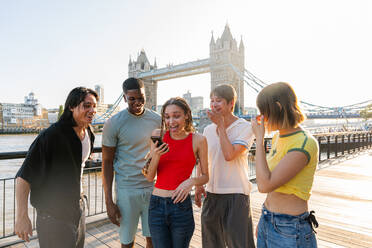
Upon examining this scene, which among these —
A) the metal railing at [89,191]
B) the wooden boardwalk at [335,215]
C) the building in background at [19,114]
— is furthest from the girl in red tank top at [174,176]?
the building in background at [19,114]

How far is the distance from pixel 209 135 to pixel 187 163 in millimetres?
463

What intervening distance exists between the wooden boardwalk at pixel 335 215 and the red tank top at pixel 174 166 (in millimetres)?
1388

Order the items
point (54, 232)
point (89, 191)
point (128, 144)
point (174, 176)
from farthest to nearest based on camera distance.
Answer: point (89, 191) → point (128, 144) → point (174, 176) → point (54, 232)

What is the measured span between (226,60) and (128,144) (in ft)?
177

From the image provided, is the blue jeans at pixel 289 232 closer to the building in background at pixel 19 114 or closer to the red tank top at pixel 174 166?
the red tank top at pixel 174 166

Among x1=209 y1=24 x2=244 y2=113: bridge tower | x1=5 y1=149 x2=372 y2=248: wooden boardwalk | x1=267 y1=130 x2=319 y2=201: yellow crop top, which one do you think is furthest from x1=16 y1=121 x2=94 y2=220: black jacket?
x1=209 y1=24 x2=244 y2=113: bridge tower

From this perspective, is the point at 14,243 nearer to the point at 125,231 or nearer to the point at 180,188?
the point at 125,231

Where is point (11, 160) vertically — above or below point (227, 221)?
below

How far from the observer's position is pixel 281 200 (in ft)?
3.89

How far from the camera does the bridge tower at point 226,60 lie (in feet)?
169

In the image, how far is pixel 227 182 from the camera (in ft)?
5.54

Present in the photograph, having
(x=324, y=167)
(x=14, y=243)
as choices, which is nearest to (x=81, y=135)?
(x=14, y=243)

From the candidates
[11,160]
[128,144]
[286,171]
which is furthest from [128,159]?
[11,160]

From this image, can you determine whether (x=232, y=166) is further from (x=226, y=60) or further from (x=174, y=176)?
(x=226, y=60)
